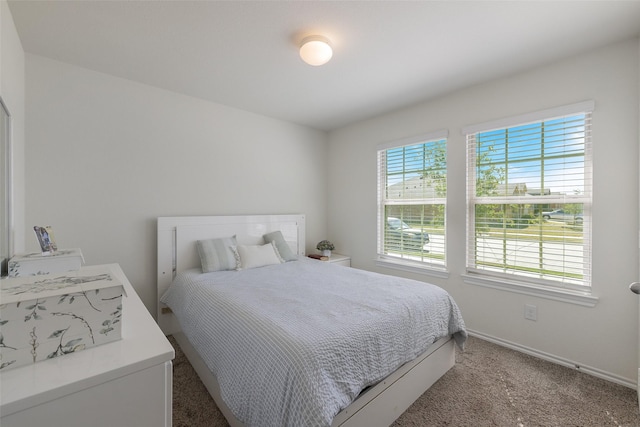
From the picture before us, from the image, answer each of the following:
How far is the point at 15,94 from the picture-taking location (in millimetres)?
1834

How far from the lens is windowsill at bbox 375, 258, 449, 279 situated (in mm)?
2959

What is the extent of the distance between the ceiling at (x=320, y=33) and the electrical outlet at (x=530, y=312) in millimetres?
2024

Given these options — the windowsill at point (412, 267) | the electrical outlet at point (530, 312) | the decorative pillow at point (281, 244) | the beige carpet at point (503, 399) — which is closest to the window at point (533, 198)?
the electrical outlet at point (530, 312)

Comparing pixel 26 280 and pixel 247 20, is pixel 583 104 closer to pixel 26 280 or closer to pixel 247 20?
pixel 247 20

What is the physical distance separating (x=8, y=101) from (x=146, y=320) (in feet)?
5.59

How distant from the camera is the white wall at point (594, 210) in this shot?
76.6 inches

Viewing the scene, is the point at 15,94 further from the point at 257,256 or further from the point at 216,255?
the point at 257,256

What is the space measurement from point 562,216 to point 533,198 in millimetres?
242

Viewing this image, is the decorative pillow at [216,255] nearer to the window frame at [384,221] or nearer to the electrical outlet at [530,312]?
the window frame at [384,221]

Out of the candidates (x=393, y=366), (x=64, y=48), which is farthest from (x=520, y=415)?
(x=64, y=48)

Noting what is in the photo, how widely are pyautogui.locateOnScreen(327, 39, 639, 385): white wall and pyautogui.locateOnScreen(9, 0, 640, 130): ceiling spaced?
177mm

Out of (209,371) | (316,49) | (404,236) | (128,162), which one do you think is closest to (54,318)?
(209,371)

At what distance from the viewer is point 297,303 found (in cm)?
180

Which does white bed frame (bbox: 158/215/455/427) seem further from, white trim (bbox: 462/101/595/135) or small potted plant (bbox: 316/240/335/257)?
white trim (bbox: 462/101/595/135)
